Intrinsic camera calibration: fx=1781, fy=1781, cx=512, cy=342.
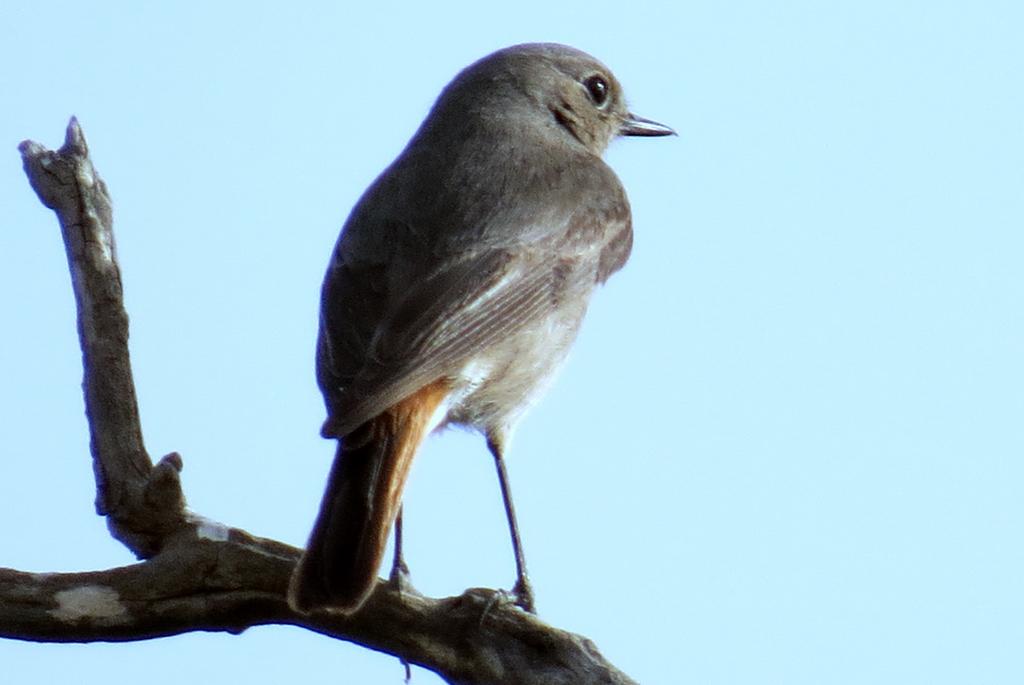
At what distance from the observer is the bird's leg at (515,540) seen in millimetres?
6895

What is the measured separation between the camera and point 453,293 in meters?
6.61

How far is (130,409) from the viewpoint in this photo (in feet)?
20.2

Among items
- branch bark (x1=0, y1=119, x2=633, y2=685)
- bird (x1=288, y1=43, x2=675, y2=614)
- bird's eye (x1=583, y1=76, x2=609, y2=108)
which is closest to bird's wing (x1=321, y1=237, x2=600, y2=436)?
bird (x1=288, y1=43, x2=675, y2=614)

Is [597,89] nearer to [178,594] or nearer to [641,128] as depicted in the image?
[641,128]

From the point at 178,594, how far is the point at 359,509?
25.6 inches

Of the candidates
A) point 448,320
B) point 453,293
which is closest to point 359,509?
point 448,320

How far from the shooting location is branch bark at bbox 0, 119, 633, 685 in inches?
223

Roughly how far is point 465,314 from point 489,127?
5.45 ft

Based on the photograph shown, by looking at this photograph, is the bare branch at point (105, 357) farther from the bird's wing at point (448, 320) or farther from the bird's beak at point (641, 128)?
the bird's beak at point (641, 128)

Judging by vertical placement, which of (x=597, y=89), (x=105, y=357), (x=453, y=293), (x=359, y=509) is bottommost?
(x=359, y=509)

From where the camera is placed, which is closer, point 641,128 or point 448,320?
point 448,320

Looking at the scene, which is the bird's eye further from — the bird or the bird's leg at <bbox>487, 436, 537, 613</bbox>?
the bird's leg at <bbox>487, 436, 537, 613</bbox>

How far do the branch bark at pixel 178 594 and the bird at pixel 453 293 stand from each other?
268 mm

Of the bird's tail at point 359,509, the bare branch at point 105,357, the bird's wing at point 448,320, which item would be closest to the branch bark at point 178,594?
the bare branch at point 105,357
